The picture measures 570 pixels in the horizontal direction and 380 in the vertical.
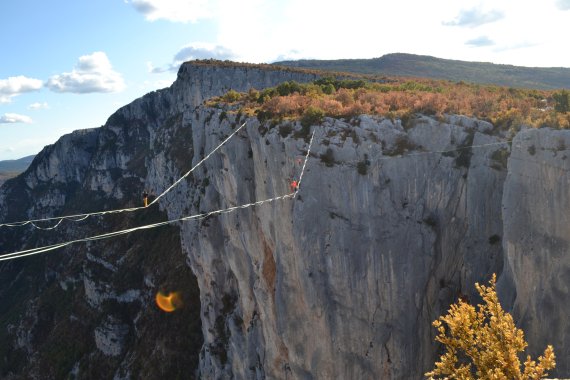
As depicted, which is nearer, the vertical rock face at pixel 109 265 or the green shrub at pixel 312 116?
the green shrub at pixel 312 116

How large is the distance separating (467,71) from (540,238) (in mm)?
165895

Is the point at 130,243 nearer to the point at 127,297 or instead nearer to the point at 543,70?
the point at 127,297

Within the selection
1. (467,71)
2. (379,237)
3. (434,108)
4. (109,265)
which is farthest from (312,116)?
(467,71)

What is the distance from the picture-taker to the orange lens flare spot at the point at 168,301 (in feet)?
192

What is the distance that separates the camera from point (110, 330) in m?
67.8

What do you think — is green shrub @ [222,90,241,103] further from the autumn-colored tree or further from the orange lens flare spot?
the autumn-colored tree

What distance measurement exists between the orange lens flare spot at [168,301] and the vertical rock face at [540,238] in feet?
157

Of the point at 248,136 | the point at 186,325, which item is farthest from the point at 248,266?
the point at 186,325

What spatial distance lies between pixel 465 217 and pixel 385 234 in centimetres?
421

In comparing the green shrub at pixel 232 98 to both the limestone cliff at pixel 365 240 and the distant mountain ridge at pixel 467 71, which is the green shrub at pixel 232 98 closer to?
the limestone cliff at pixel 365 240

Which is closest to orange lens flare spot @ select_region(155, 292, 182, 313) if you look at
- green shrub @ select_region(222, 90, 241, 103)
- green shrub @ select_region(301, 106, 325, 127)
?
green shrub @ select_region(222, 90, 241, 103)

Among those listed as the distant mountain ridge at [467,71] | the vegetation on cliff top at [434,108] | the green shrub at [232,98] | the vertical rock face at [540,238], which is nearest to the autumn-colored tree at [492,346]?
the vertical rock face at [540,238]

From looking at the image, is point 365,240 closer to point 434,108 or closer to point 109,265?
point 434,108

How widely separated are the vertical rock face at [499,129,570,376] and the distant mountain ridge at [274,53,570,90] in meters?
126
